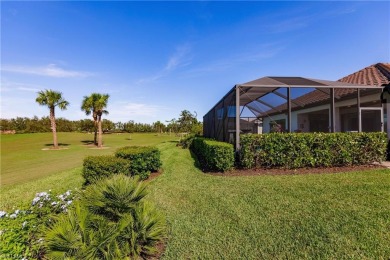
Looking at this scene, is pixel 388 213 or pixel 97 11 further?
pixel 97 11

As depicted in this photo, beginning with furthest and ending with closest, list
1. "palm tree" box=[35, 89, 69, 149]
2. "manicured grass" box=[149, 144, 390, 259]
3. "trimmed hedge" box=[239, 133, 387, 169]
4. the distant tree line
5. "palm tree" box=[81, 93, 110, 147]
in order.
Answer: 1. the distant tree line
2. "palm tree" box=[81, 93, 110, 147]
3. "palm tree" box=[35, 89, 69, 149]
4. "trimmed hedge" box=[239, 133, 387, 169]
5. "manicured grass" box=[149, 144, 390, 259]

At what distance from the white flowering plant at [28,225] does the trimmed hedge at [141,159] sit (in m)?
3.36

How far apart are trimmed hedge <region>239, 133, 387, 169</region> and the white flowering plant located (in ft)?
18.7

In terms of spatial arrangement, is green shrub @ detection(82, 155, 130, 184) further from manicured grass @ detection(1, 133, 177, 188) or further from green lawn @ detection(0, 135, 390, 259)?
manicured grass @ detection(1, 133, 177, 188)

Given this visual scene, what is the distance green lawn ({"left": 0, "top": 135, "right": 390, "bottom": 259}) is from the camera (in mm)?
2688

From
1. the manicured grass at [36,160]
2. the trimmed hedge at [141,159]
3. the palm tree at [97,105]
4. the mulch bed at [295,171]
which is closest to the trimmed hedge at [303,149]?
the mulch bed at [295,171]

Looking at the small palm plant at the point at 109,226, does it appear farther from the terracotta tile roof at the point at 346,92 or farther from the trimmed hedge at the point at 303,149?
the terracotta tile roof at the point at 346,92

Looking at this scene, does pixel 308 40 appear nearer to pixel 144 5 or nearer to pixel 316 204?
pixel 144 5

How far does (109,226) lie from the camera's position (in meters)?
2.44

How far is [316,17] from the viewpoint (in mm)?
8570

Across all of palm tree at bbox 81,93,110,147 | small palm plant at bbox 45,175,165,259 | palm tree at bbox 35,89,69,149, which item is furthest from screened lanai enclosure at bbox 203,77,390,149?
palm tree at bbox 35,89,69,149

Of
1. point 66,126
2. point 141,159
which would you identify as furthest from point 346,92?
point 66,126

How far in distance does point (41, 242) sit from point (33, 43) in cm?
856

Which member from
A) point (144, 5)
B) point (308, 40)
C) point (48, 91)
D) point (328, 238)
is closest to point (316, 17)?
point (308, 40)
